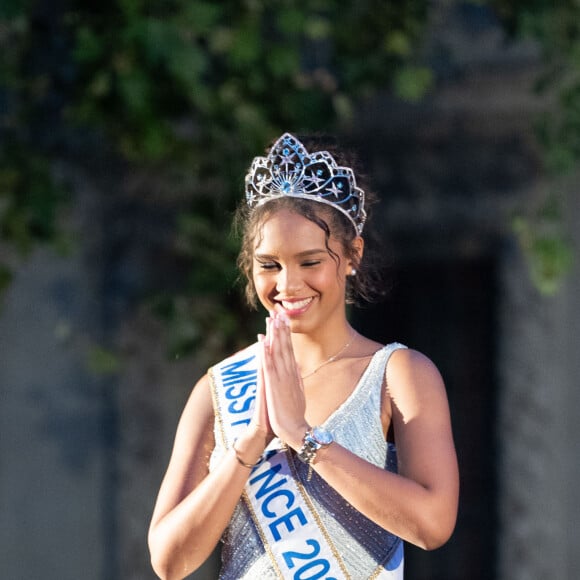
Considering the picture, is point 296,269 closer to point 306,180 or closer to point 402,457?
point 306,180

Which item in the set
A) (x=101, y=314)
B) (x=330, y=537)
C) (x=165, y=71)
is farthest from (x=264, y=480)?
(x=101, y=314)

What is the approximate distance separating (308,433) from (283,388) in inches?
3.3

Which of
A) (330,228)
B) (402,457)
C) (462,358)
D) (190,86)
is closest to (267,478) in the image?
(402,457)

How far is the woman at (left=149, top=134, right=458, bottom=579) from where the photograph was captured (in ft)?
6.99

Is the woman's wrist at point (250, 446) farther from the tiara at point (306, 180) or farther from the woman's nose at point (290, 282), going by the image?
the tiara at point (306, 180)

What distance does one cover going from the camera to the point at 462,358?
6.16 meters

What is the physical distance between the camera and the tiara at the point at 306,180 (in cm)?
231

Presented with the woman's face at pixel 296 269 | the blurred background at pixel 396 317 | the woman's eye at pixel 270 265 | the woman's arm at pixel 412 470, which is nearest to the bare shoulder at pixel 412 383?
the woman's arm at pixel 412 470

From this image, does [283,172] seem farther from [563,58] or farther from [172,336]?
[563,58]

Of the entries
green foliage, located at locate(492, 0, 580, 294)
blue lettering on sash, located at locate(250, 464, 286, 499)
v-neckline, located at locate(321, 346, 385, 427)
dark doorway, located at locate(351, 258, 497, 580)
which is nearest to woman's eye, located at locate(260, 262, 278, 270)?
v-neckline, located at locate(321, 346, 385, 427)

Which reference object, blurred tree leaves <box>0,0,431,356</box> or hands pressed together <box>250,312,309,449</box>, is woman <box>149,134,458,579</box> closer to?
hands pressed together <box>250,312,309,449</box>

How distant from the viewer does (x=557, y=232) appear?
4945 mm

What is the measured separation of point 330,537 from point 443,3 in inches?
156

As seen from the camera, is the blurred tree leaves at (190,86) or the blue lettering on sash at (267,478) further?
the blurred tree leaves at (190,86)
